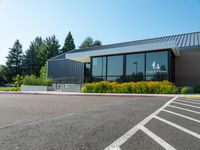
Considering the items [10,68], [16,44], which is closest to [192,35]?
[10,68]

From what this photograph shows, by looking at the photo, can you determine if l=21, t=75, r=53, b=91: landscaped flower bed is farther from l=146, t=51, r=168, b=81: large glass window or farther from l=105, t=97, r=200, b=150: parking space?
l=105, t=97, r=200, b=150: parking space

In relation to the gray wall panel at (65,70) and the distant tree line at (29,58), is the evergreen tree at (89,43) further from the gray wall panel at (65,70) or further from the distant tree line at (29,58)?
the gray wall panel at (65,70)

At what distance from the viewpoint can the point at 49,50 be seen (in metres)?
70.8

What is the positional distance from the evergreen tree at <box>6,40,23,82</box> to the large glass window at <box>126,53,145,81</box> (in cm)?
5248

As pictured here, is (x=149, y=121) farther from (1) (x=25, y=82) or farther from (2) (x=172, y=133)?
(1) (x=25, y=82)

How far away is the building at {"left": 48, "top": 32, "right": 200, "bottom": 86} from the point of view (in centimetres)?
2205

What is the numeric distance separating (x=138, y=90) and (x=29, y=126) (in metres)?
16.2

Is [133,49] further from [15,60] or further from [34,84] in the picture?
[15,60]

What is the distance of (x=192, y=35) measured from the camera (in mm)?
28859

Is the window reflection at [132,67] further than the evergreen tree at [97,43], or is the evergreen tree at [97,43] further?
the evergreen tree at [97,43]

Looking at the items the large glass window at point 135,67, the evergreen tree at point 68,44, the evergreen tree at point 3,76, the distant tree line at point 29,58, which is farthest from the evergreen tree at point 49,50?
the large glass window at point 135,67

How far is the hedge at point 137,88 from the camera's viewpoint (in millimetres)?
19830

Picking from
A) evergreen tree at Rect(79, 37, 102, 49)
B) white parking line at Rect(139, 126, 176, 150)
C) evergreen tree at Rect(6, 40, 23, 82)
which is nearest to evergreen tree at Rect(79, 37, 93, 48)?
evergreen tree at Rect(79, 37, 102, 49)

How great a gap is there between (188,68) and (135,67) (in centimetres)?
600
